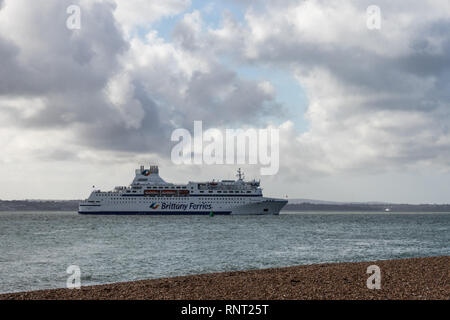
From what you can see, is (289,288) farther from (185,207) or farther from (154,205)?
(154,205)

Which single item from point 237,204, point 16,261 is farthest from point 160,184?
point 16,261

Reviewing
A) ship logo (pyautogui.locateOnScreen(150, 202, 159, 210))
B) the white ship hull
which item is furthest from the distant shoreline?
ship logo (pyautogui.locateOnScreen(150, 202, 159, 210))

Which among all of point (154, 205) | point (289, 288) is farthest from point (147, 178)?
point (289, 288)

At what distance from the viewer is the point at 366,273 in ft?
52.5

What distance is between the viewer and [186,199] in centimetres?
12150

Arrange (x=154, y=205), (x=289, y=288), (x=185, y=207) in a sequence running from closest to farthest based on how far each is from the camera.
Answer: (x=289, y=288), (x=185, y=207), (x=154, y=205)

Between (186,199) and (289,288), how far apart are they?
109 meters

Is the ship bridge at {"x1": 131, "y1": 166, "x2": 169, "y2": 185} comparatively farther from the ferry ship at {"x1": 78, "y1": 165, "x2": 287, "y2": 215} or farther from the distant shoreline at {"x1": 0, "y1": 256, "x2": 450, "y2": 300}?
the distant shoreline at {"x1": 0, "y1": 256, "x2": 450, "y2": 300}

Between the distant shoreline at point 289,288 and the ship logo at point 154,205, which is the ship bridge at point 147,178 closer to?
the ship logo at point 154,205

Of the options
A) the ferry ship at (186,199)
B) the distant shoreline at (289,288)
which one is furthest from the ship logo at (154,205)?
the distant shoreline at (289,288)

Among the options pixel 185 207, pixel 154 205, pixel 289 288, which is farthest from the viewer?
pixel 154 205

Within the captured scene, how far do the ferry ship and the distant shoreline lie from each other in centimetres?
10309

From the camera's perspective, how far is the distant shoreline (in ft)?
39.9
